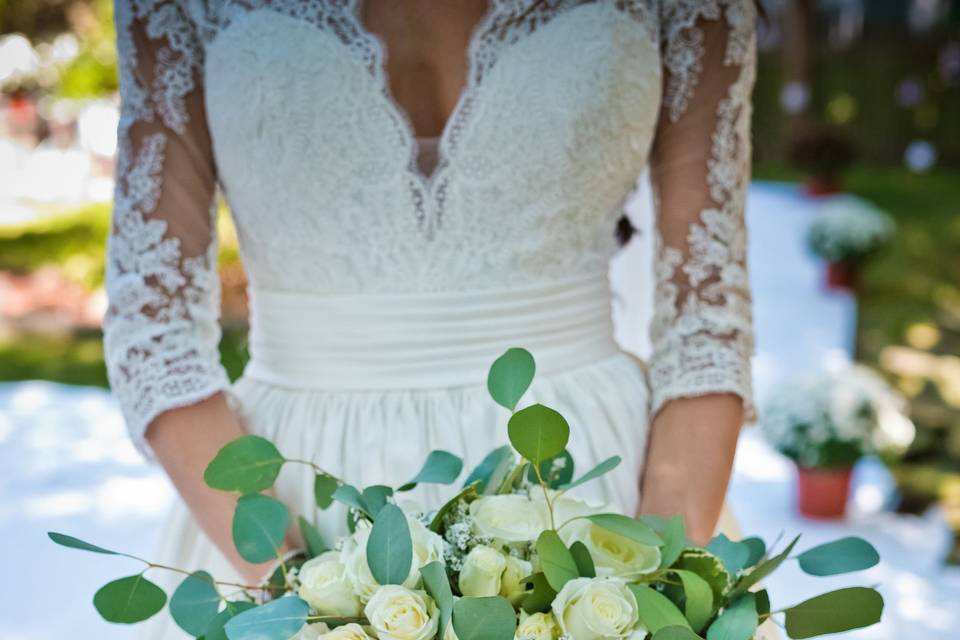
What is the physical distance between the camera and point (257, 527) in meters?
1.16

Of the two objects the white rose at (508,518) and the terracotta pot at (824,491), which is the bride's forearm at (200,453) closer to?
the white rose at (508,518)

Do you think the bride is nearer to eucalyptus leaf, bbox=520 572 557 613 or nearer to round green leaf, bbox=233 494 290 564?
round green leaf, bbox=233 494 290 564

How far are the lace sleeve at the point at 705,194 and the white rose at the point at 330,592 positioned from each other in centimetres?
61

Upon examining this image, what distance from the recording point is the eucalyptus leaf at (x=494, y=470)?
3.91 feet

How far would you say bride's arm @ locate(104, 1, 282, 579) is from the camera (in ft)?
4.58

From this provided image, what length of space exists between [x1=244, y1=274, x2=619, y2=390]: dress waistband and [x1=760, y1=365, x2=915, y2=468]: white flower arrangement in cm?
312

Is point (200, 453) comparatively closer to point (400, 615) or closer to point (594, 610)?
point (400, 615)

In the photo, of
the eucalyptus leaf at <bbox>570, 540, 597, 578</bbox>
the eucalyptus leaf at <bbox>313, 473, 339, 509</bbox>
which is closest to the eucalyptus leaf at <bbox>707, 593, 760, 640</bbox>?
the eucalyptus leaf at <bbox>570, 540, 597, 578</bbox>

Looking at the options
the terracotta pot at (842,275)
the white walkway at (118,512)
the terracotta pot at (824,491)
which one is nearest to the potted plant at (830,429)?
the terracotta pot at (824,491)

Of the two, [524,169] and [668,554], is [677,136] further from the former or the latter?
[668,554]

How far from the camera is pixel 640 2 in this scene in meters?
1.49

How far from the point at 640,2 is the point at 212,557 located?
0.98 m

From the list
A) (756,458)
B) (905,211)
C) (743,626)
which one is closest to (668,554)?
(743,626)

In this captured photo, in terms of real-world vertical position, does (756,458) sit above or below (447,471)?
below
